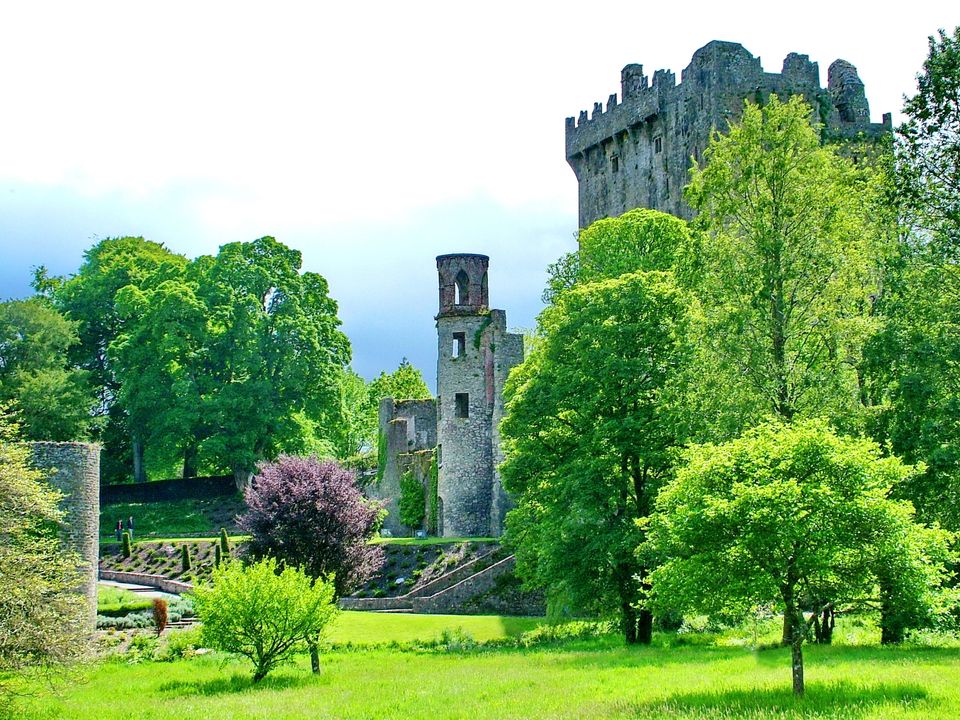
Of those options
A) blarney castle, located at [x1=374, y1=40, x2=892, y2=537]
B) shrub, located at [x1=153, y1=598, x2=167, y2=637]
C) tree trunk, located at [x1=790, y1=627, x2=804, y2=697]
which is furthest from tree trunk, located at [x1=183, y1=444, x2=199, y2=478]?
tree trunk, located at [x1=790, y1=627, x2=804, y2=697]

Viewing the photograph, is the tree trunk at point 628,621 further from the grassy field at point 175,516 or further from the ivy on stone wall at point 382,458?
the grassy field at point 175,516

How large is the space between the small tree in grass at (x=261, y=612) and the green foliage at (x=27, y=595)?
2638mm

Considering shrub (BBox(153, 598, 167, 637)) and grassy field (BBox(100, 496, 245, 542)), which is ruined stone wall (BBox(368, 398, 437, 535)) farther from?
shrub (BBox(153, 598, 167, 637))

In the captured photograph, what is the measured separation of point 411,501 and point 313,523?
46.2 ft

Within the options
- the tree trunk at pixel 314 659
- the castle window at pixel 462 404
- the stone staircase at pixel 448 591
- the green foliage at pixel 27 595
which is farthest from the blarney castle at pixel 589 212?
the green foliage at pixel 27 595

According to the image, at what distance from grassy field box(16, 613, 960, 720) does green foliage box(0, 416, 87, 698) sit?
3.94 ft

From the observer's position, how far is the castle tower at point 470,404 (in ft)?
139

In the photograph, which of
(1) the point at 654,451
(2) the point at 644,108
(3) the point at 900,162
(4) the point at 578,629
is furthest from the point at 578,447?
(2) the point at 644,108

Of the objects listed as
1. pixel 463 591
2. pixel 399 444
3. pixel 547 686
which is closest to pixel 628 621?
pixel 547 686

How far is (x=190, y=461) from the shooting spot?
5503 centimetres

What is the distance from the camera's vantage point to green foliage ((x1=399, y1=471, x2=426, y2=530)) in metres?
46.3

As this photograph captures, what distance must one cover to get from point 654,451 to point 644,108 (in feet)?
99.2

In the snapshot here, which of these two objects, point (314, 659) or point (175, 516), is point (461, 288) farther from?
point (314, 659)

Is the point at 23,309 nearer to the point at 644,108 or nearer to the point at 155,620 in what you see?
the point at 155,620
